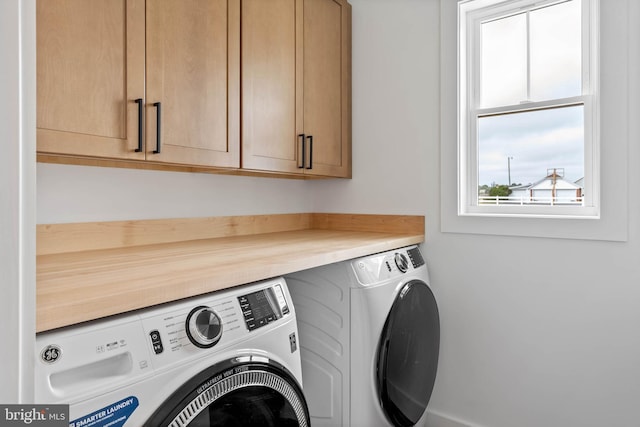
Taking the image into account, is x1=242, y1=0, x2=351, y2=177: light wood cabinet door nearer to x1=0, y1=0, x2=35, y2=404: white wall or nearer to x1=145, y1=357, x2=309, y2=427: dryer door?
x1=145, y1=357, x2=309, y2=427: dryer door

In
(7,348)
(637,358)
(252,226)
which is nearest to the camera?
(7,348)

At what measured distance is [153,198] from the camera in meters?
1.70

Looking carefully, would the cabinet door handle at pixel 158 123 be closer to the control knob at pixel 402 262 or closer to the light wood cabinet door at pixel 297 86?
the light wood cabinet door at pixel 297 86

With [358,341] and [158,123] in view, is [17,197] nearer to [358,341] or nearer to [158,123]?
[158,123]

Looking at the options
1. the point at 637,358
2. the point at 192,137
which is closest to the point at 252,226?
the point at 192,137

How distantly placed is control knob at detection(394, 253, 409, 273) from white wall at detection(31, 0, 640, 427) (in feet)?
1.02

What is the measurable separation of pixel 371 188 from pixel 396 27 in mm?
857

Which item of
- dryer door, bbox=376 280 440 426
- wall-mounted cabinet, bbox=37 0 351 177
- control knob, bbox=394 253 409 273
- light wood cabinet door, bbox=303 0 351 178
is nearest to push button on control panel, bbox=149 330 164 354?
wall-mounted cabinet, bbox=37 0 351 177

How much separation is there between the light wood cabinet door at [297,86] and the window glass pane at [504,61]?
0.72 m

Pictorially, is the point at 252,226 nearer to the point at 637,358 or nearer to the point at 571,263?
the point at 571,263

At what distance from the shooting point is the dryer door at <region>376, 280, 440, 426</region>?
5.10 ft

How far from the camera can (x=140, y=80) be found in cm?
128

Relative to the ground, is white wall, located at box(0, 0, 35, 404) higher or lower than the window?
lower

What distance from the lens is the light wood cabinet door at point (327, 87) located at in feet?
6.64
